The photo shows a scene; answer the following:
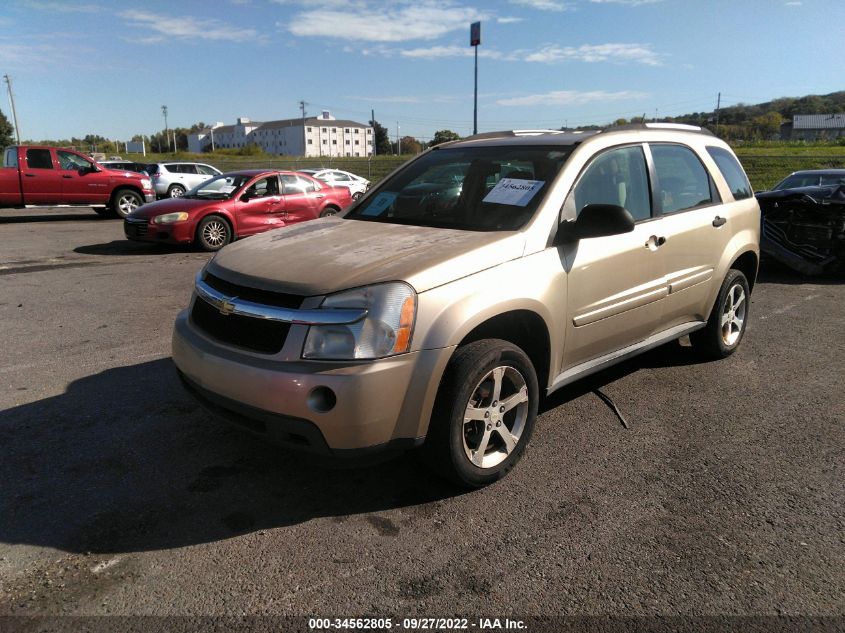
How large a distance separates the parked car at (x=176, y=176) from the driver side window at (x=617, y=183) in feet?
63.2

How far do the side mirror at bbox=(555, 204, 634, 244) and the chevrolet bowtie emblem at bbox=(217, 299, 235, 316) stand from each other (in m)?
1.74

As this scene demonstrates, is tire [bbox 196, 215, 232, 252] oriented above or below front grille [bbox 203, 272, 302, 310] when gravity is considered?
below

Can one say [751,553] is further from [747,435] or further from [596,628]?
[747,435]

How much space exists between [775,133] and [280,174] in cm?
8008

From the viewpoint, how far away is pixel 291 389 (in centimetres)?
266

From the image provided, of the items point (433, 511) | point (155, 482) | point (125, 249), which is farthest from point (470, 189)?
point (125, 249)

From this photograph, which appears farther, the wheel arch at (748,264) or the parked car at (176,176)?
the parked car at (176,176)

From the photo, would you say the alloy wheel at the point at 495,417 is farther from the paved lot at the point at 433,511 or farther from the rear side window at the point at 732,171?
the rear side window at the point at 732,171

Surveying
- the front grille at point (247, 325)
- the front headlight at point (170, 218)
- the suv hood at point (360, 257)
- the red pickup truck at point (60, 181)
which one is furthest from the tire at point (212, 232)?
the front grille at point (247, 325)

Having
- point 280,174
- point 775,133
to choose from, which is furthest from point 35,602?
point 775,133

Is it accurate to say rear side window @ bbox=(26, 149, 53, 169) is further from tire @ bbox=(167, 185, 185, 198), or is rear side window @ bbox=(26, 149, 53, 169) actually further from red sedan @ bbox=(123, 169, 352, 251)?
tire @ bbox=(167, 185, 185, 198)

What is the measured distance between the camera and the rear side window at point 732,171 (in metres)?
5.01

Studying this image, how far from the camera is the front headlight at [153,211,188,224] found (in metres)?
Answer: 10.9

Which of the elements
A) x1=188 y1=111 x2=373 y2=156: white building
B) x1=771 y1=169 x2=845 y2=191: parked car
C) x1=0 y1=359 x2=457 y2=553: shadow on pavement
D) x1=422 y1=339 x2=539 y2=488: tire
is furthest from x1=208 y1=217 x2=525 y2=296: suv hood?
x1=188 y1=111 x2=373 y2=156: white building
